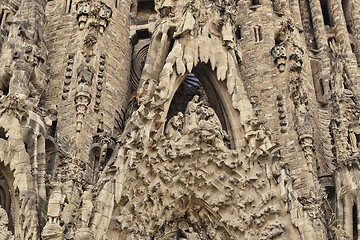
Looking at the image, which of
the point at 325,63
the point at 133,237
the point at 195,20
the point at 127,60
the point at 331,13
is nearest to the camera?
the point at 133,237

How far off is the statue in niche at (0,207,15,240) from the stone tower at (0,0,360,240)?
3 centimetres

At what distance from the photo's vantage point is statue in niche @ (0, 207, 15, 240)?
11.9 meters

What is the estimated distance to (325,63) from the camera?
67.8 feet

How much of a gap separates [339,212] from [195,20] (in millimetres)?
5953

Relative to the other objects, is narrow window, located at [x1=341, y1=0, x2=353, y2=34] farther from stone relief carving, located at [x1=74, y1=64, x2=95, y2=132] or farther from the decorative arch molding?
stone relief carving, located at [x1=74, y1=64, x2=95, y2=132]

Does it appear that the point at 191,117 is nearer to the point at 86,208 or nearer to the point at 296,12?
the point at 86,208

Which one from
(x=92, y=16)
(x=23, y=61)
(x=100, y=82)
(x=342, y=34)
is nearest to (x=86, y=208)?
(x=23, y=61)

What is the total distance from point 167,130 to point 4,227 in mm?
4595

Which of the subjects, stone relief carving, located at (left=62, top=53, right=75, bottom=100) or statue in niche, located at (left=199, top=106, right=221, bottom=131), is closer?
statue in niche, located at (left=199, top=106, right=221, bottom=131)

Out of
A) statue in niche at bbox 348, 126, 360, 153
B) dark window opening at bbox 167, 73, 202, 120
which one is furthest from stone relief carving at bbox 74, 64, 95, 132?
statue in niche at bbox 348, 126, 360, 153

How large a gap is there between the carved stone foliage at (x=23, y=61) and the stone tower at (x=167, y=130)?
0.11ft

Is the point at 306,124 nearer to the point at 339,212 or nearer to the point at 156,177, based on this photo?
the point at 339,212

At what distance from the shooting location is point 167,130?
15.1 meters

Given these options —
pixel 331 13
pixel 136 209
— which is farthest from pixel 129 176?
pixel 331 13
